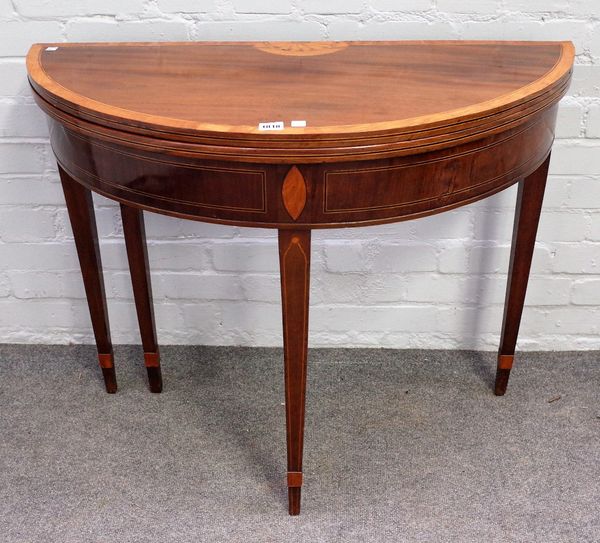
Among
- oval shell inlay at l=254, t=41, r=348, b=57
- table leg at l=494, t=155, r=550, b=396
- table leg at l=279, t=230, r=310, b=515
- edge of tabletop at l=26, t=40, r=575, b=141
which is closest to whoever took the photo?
edge of tabletop at l=26, t=40, r=575, b=141

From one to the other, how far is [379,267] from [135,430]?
0.55 m

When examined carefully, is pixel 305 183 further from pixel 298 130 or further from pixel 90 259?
pixel 90 259

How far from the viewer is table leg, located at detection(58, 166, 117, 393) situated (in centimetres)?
129

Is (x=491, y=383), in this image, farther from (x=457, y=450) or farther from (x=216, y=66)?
(x=216, y=66)

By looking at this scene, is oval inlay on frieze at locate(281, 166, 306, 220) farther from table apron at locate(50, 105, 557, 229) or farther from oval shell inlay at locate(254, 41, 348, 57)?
oval shell inlay at locate(254, 41, 348, 57)

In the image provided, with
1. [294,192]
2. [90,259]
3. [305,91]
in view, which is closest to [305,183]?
[294,192]

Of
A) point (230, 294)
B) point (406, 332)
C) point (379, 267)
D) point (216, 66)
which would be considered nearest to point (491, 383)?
point (406, 332)

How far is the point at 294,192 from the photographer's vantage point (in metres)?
0.94

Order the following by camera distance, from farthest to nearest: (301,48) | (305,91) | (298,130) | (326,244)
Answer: (326,244) → (301,48) → (305,91) → (298,130)

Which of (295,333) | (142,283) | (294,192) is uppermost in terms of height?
(294,192)

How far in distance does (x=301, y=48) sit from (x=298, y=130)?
1.19ft

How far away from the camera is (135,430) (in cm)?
146

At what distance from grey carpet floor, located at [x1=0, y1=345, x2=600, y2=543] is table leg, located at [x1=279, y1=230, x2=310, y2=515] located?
115 mm

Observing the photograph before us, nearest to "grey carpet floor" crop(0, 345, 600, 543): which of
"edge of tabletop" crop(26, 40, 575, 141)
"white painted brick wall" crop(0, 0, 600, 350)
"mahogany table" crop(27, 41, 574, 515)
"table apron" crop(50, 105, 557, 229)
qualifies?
"white painted brick wall" crop(0, 0, 600, 350)
